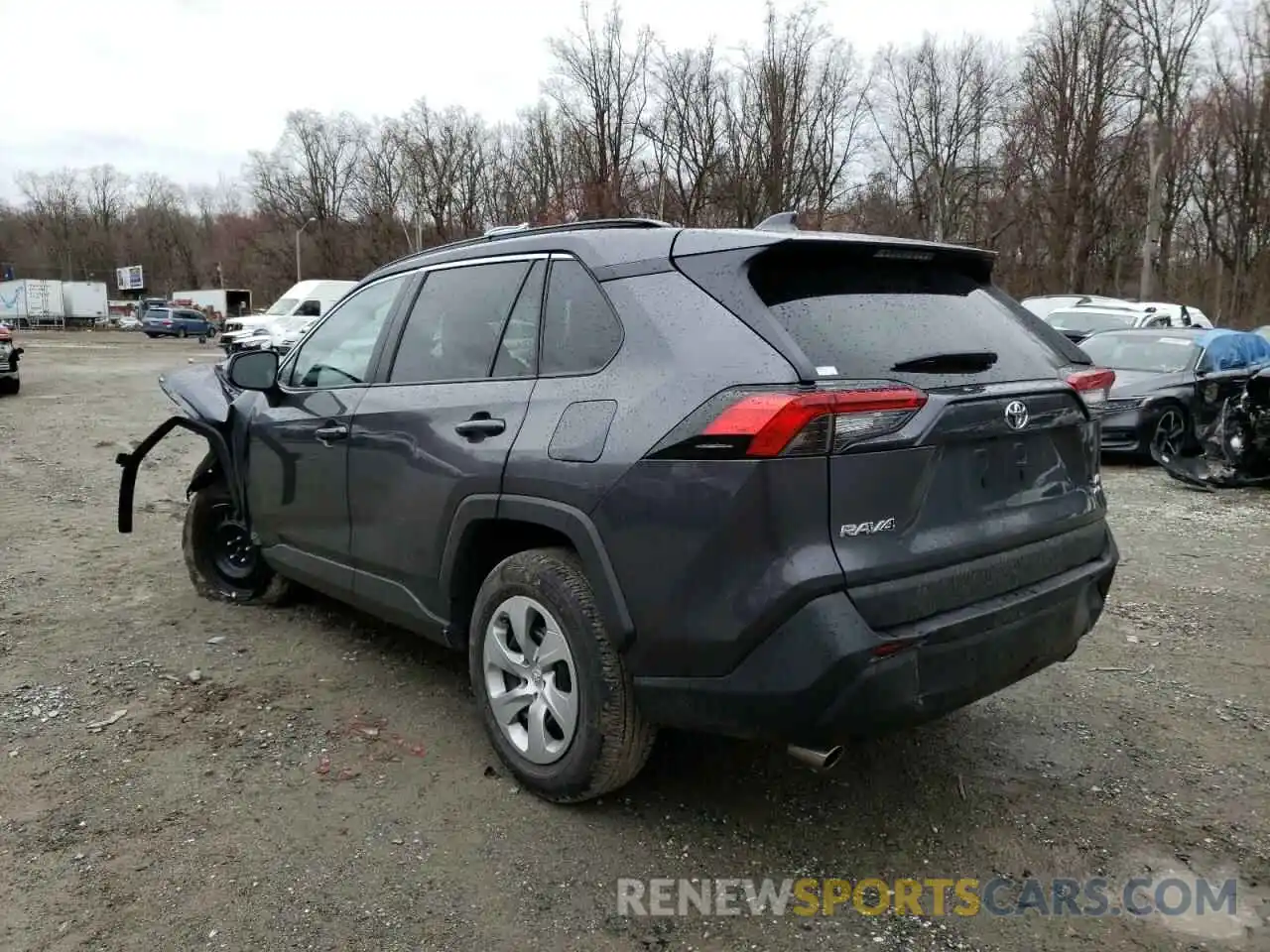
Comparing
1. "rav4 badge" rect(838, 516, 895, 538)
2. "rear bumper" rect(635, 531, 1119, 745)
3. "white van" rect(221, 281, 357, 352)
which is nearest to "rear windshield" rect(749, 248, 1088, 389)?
"rav4 badge" rect(838, 516, 895, 538)

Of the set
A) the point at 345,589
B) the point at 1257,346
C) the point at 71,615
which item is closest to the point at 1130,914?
the point at 345,589

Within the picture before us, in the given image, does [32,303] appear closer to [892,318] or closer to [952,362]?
[892,318]

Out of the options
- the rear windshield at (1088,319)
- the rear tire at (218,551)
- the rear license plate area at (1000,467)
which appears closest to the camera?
the rear license plate area at (1000,467)

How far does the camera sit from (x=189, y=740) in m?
3.42

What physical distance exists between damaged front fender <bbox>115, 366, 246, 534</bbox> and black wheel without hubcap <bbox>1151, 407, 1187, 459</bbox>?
9110 millimetres

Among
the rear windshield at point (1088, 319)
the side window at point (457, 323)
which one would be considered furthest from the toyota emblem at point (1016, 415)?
the rear windshield at point (1088, 319)

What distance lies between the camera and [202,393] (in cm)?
483

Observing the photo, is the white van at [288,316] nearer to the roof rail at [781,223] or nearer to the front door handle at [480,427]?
the front door handle at [480,427]

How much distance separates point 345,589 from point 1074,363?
3.01m

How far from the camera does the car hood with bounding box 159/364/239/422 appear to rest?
468 cm

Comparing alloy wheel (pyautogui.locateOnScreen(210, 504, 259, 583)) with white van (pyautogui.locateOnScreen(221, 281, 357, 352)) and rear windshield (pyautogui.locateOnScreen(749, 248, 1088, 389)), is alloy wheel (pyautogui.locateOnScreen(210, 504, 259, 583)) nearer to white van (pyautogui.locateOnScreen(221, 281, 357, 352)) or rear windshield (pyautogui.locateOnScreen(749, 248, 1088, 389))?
rear windshield (pyautogui.locateOnScreen(749, 248, 1088, 389))

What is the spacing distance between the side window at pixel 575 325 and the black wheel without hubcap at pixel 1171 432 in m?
8.79

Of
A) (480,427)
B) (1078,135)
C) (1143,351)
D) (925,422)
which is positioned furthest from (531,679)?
(1078,135)

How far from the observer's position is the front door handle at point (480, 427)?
9.80 ft
